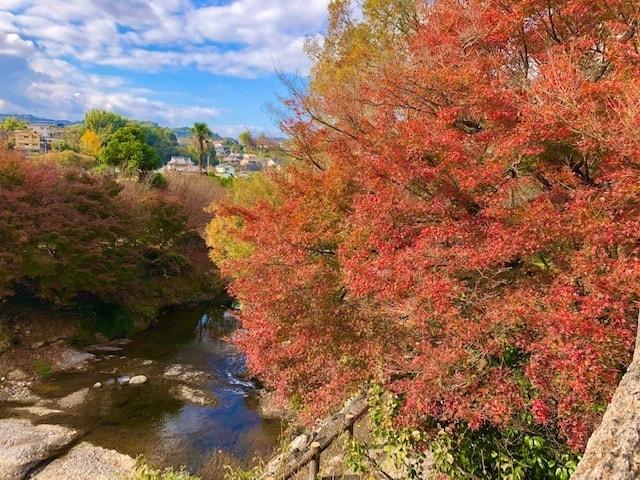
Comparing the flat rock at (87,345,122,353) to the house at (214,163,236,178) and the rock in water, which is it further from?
the house at (214,163,236,178)

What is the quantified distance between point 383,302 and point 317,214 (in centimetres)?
256

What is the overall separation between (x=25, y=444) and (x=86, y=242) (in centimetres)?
803

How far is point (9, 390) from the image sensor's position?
43.5ft

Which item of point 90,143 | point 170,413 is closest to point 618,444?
point 170,413

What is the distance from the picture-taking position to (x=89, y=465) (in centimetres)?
977

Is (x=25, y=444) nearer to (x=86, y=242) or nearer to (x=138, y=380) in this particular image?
(x=138, y=380)

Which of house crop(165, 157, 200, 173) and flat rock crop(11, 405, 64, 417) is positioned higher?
house crop(165, 157, 200, 173)

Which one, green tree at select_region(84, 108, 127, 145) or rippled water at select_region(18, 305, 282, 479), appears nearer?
rippled water at select_region(18, 305, 282, 479)

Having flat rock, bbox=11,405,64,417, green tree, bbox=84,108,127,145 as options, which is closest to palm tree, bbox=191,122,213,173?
green tree, bbox=84,108,127,145

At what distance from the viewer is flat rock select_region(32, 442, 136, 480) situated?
371 inches

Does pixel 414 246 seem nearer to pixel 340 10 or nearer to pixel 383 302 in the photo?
pixel 383 302

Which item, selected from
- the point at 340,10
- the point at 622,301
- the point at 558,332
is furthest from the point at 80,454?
the point at 340,10

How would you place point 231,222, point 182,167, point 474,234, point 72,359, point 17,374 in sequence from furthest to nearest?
point 182,167, point 231,222, point 72,359, point 17,374, point 474,234

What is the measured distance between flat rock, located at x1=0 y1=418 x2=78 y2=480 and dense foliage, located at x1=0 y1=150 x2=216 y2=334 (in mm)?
5567
